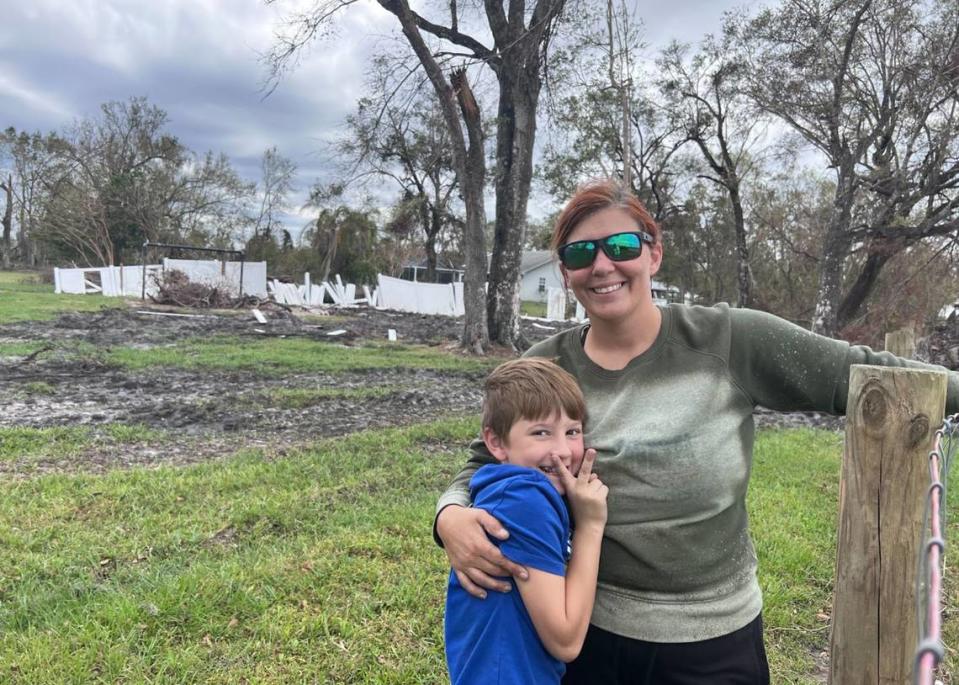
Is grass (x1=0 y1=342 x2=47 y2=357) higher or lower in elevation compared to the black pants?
lower

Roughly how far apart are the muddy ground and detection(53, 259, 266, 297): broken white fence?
12.4 metres

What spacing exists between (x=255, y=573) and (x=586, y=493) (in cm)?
254

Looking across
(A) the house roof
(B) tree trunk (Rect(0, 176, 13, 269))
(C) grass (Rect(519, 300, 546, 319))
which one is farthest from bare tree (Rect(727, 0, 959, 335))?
(B) tree trunk (Rect(0, 176, 13, 269))

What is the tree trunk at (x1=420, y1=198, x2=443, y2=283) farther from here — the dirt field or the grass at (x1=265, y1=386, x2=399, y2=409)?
the grass at (x1=265, y1=386, x2=399, y2=409)

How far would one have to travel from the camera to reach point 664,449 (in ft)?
4.73

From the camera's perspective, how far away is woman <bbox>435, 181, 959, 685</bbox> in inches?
56.1

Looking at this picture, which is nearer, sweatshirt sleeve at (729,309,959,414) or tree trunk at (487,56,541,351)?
sweatshirt sleeve at (729,309,959,414)

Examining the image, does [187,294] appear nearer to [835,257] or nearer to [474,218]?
[474,218]

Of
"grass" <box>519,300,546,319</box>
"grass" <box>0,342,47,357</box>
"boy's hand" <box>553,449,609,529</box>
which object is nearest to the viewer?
"boy's hand" <box>553,449,609,529</box>

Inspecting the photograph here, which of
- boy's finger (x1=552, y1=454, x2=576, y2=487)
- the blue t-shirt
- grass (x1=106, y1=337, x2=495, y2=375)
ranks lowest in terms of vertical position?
grass (x1=106, y1=337, x2=495, y2=375)

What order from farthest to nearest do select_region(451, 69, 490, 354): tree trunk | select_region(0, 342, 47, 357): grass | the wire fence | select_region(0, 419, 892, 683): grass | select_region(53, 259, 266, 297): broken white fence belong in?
select_region(53, 259, 266, 297): broken white fence
select_region(451, 69, 490, 354): tree trunk
select_region(0, 342, 47, 357): grass
select_region(0, 419, 892, 683): grass
the wire fence

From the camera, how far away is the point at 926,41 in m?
13.4

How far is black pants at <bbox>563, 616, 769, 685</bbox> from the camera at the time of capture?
142 centimetres

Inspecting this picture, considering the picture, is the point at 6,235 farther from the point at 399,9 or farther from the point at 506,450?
the point at 506,450
